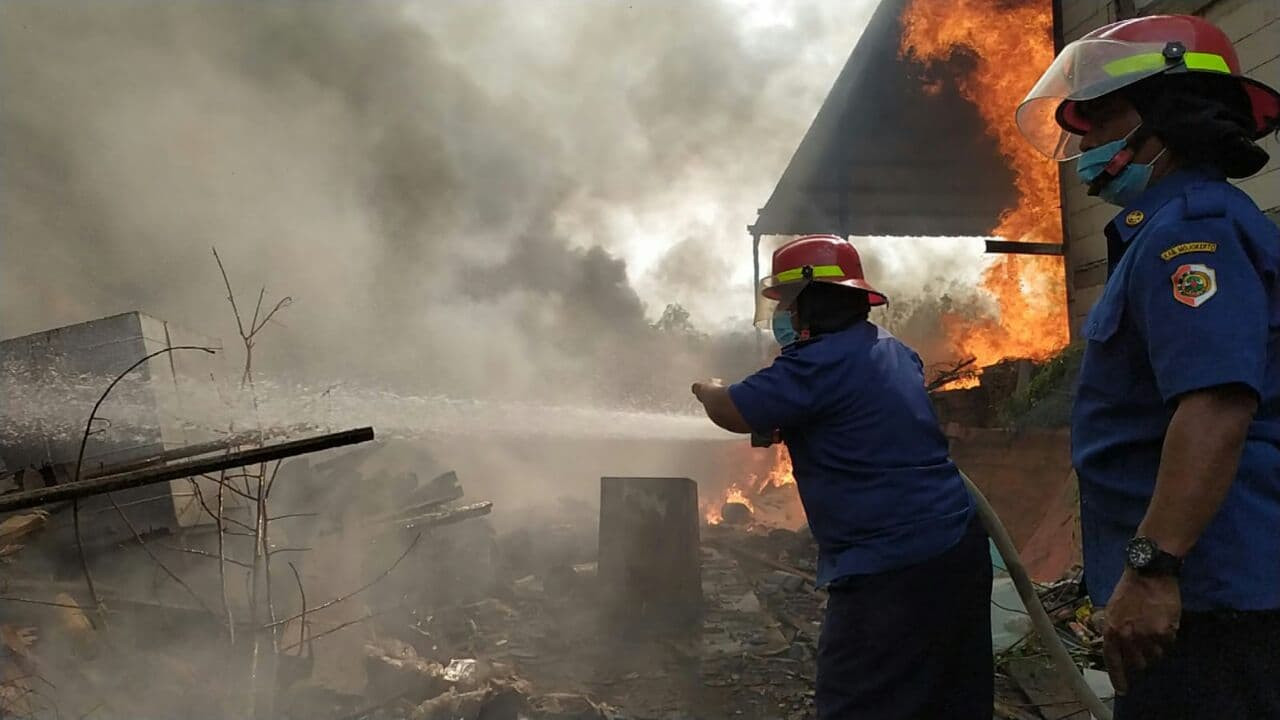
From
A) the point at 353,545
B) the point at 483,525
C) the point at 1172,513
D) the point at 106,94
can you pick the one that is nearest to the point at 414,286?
the point at 106,94

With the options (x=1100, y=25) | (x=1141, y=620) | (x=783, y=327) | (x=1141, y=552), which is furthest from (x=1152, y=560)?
(x=1100, y=25)

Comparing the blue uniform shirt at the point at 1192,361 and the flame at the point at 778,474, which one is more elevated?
the blue uniform shirt at the point at 1192,361

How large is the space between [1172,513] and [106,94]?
11.1 m

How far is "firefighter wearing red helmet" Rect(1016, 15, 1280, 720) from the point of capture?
4.33 feet

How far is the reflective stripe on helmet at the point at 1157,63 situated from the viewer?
1.54m

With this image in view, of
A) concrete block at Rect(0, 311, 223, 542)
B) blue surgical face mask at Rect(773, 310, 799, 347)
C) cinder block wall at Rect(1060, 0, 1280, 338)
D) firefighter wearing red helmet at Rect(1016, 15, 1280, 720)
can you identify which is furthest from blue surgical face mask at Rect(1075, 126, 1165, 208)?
cinder block wall at Rect(1060, 0, 1280, 338)

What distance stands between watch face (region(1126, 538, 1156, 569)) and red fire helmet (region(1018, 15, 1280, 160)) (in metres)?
1.06

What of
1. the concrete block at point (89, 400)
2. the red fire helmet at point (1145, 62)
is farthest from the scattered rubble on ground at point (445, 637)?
the red fire helmet at point (1145, 62)

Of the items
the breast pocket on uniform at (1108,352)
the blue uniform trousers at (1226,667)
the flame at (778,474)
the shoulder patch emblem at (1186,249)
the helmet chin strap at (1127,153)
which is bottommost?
the flame at (778,474)

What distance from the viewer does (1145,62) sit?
62.5 inches

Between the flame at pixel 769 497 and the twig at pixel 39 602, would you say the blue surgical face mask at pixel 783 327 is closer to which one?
the twig at pixel 39 602

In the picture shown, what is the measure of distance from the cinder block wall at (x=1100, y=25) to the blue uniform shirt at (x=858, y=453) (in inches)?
230

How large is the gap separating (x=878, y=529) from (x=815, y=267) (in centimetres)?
101

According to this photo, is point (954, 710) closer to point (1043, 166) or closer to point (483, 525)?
point (483, 525)
